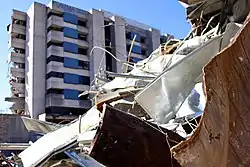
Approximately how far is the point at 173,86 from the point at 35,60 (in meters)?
32.3

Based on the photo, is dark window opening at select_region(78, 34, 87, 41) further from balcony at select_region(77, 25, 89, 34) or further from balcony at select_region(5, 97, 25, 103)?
balcony at select_region(5, 97, 25, 103)

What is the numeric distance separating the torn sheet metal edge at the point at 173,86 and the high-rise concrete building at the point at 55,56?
28.8 m

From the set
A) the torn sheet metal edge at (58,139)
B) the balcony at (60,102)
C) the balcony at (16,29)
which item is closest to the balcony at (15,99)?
the balcony at (60,102)

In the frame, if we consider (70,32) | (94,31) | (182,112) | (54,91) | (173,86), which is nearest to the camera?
(173,86)

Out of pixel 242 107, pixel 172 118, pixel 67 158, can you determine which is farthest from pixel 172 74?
pixel 67 158

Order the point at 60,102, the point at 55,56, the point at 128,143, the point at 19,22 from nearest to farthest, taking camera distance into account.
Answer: the point at 128,143 → the point at 60,102 → the point at 55,56 → the point at 19,22

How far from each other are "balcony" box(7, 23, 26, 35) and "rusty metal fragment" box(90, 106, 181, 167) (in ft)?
114

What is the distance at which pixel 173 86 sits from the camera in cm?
282

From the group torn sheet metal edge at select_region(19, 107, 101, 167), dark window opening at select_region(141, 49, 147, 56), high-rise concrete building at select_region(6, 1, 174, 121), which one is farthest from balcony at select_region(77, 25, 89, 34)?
torn sheet metal edge at select_region(19, 107, 101, 167)

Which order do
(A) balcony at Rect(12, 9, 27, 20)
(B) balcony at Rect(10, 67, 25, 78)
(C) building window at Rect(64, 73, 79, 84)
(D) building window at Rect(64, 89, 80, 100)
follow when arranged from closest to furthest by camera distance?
(D) building window at Rect(64, 89, 80, 100), (C) building window at Rect(64, 73, 79, 84), (B) balcony at Rect(10, 67, 25, 78), (A) balcony at Rect(12, 9, 27, 20)

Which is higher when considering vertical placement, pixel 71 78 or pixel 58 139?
pixel 71 78

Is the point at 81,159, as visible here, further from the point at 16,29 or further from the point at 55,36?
the point at 16,29

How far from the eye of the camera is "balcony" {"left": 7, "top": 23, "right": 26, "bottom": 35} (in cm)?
3512

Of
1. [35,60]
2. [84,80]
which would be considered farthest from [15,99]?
[84,80]
